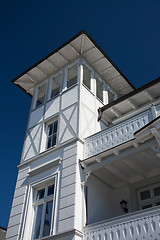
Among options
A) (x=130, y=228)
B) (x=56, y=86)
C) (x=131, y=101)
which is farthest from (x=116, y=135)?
(x=56, y=86)

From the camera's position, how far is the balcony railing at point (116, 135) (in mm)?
9945

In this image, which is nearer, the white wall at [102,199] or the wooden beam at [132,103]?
the white wall at [102,199]

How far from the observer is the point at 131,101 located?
1339 centimetres

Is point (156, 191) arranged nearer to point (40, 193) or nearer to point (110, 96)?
point (40, 193)

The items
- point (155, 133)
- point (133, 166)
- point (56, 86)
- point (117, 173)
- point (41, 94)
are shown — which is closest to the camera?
point (155, 133)

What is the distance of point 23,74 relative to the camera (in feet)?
52.4

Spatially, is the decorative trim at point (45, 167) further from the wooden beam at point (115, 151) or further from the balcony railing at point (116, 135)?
the wooden beam at point (115, 151)

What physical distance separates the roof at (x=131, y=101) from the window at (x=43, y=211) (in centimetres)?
430

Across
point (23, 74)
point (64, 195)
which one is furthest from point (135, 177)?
point (23, 74)

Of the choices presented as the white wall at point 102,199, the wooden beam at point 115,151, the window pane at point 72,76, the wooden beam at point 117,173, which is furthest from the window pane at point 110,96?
the wooden beam at point 115,151

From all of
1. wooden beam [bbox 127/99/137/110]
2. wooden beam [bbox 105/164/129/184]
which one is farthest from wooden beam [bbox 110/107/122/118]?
wooden beam [bbox 105/164/129/184]

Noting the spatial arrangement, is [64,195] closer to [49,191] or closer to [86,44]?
[49,191]

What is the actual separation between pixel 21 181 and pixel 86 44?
718 cm

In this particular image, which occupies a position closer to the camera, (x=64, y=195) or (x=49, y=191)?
(x=64, y=195)
